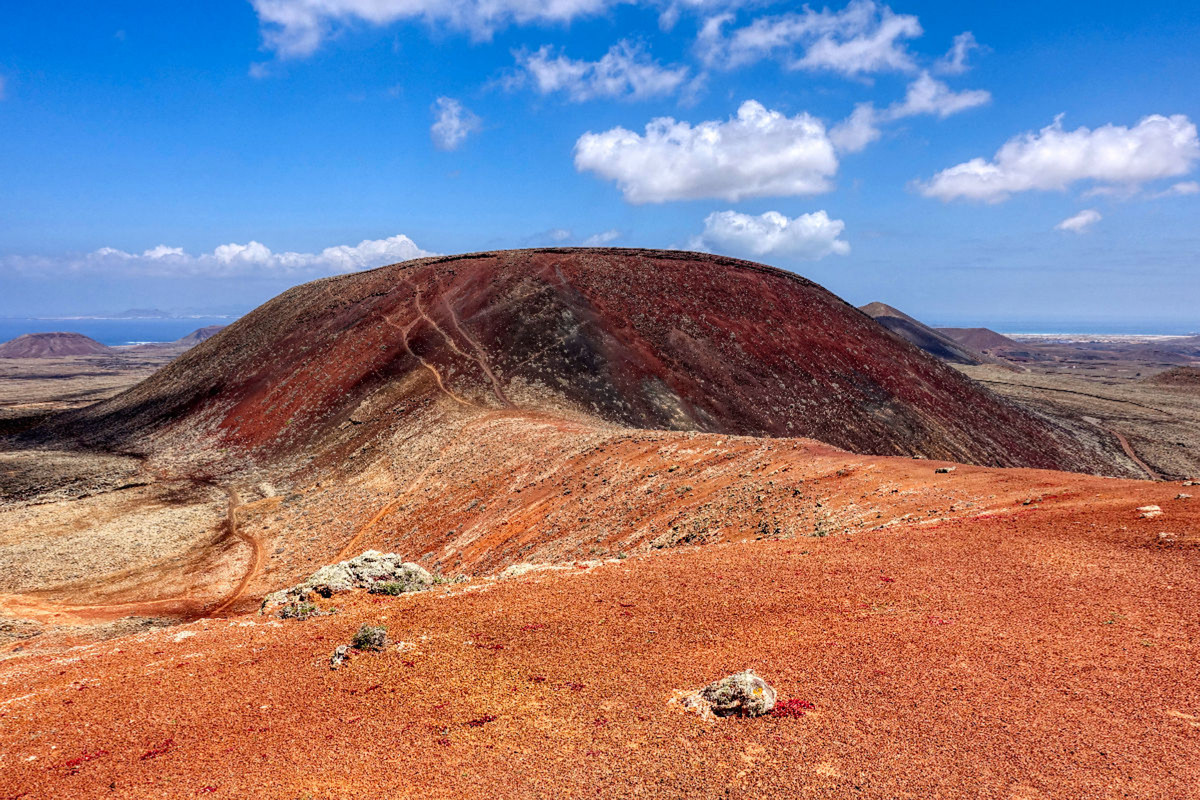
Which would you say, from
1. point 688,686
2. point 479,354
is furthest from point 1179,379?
point 688,686

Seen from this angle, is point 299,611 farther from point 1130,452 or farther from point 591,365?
point 1130,452

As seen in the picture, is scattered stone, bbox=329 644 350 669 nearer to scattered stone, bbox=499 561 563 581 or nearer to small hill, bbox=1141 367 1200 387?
scattered stone, bbox=499 561 563 581

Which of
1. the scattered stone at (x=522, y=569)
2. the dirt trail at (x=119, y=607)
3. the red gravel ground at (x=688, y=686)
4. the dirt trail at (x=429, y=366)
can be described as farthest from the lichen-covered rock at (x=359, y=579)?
the dirt trail at (x=429, y=366)

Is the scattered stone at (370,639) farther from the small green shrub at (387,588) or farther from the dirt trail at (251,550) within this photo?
the dirt trail at (251,550)

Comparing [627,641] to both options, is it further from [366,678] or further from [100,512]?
[100,512]

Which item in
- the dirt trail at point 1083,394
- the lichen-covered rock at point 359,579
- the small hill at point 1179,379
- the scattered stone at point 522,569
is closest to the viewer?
the lichen-covered rock at point 359,579

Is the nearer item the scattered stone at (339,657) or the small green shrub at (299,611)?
the scattered stone at (339,657)

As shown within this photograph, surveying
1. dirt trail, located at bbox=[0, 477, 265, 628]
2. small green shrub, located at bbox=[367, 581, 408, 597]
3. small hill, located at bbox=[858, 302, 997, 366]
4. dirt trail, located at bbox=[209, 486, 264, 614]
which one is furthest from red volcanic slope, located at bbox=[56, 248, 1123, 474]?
small hill, located at bbox=[858, 302, 997, 366]

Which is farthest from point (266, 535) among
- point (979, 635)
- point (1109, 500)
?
point (1109, 500)
